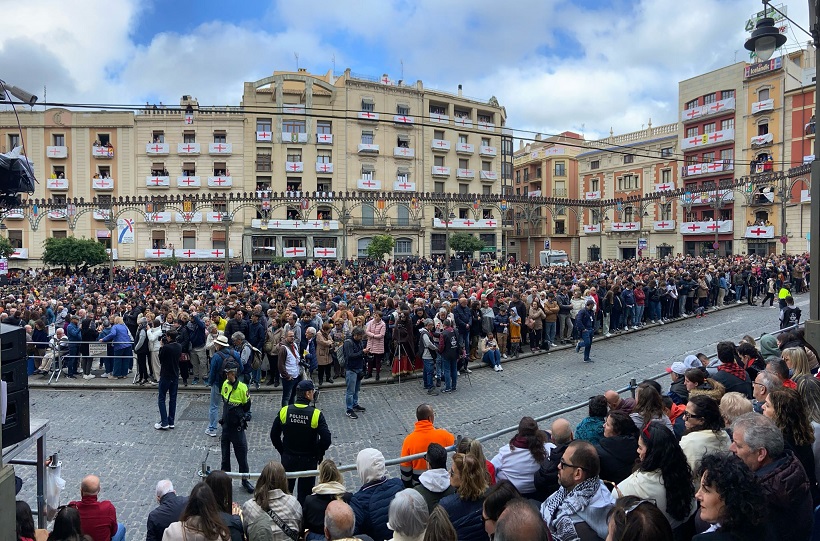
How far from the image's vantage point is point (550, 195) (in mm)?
57938

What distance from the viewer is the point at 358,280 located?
23.6m

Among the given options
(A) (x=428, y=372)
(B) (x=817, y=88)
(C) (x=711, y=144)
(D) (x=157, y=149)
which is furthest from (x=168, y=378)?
(C) (x=711, y=144)

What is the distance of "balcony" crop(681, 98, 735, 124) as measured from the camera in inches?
1642

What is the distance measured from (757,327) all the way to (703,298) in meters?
2.93

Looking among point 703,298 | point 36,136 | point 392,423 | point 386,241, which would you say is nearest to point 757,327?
point 703,298

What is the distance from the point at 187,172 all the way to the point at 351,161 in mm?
14985

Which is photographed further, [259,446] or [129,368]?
[129,368]

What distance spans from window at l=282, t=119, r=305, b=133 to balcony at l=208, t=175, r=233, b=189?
696 centimetres

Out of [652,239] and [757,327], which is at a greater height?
[652,239]

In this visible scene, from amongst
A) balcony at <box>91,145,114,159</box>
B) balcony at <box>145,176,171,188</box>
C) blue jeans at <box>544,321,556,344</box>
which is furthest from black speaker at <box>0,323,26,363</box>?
balcony at <box>91,145,114,159</box>

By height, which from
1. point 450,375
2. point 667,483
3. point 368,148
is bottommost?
point 450,375

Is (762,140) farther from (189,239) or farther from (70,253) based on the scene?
(70,253)

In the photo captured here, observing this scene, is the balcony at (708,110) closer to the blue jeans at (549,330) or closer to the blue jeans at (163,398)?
the blue jeans at (549,330)

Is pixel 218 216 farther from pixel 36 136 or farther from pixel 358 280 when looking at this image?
pixel 358 280
